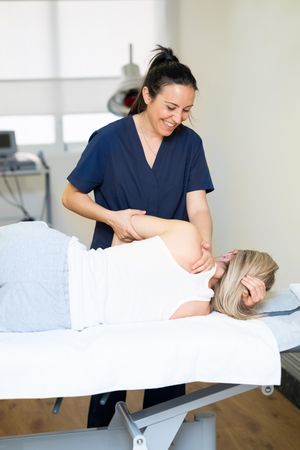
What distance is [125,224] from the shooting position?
1.85 metres

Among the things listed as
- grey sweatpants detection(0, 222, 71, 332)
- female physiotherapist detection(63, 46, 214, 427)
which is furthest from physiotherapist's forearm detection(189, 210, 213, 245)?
grey sweatpants detection(0, 222, 71, 332)

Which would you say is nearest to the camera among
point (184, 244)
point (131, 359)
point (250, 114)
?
point (131, 359)

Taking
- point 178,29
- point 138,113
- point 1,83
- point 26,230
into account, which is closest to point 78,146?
point 1,83

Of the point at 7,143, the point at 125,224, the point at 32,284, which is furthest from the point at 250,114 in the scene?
the point at 32,284

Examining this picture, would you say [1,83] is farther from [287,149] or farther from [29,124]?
[287,149]

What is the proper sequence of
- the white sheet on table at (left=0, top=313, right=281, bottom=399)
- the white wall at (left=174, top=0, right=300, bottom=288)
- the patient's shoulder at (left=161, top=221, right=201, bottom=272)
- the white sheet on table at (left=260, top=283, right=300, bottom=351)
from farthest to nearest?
the white wall at (left=174, top=0, right=300, bottom=288)
the patient's shoulder at (left=161, top=221, right=201, bottom=272)
the white sheet on table at (left=260, top=283, right=300, bottom=351)
the white sheet on table at (left=0, top=313, right=281, bottom=399)

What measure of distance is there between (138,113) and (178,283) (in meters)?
0.69

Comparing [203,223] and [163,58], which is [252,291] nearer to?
[203,223]

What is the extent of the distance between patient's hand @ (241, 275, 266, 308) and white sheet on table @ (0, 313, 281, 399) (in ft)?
0.51

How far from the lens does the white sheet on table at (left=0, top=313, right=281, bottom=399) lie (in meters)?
1.36

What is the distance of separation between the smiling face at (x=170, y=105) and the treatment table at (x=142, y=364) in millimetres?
578

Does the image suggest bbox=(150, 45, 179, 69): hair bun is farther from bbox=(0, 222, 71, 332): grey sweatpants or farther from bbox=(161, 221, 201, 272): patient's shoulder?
bbox=(0, 222, 71, 332): grey sweatpants

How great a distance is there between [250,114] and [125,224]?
2010mm

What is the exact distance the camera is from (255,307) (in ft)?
5.73
